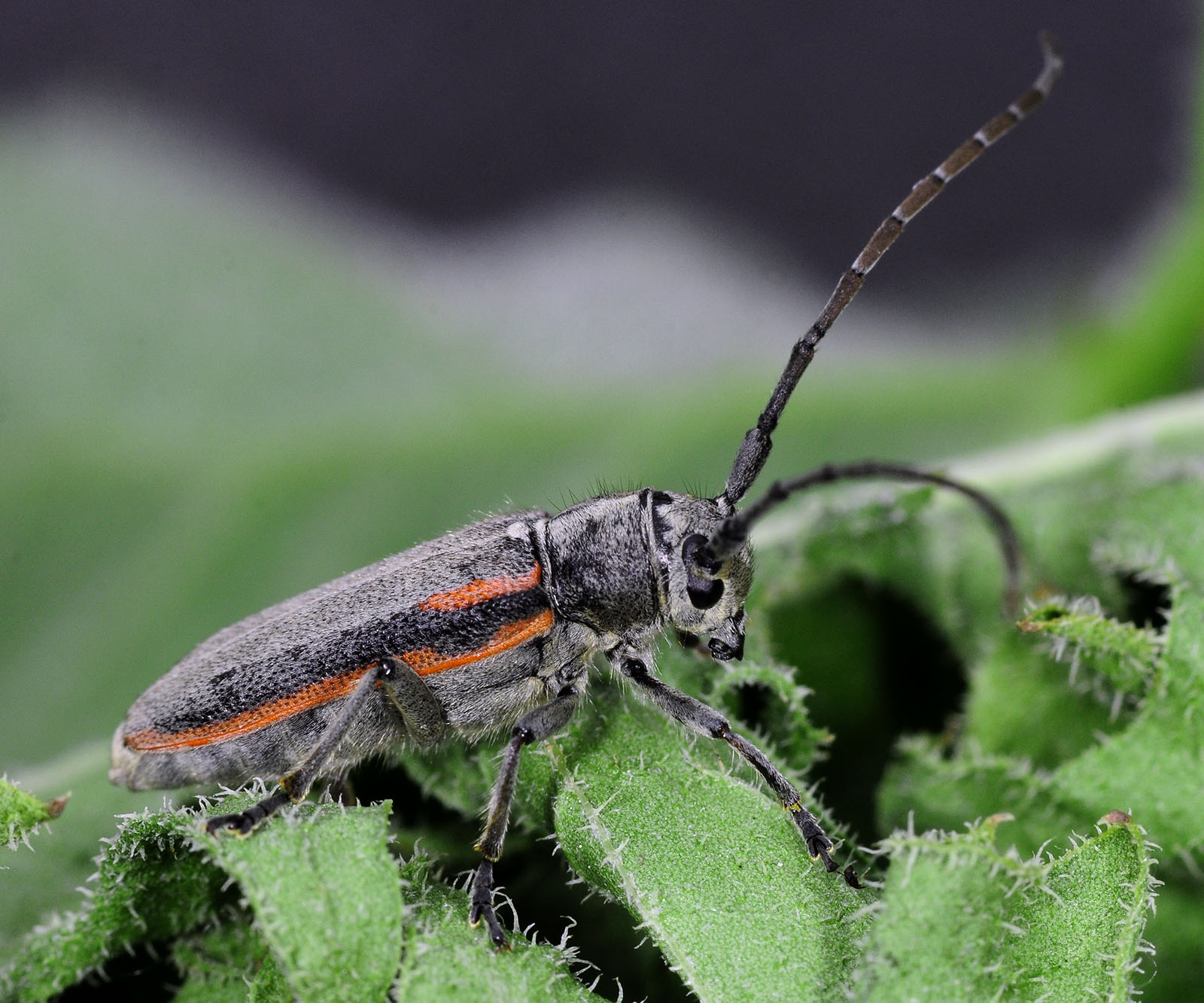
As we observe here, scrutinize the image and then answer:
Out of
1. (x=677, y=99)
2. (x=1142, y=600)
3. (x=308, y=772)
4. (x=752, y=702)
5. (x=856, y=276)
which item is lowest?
(x=308, y=772)

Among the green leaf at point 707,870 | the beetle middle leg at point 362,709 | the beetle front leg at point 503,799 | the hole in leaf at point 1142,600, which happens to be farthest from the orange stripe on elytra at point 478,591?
the hole in leaf at point 1142,600

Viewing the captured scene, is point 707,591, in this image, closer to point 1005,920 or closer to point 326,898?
point 1005,920

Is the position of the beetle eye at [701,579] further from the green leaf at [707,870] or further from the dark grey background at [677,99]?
the dark grey background at [677,99]

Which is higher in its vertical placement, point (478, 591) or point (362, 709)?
point (478, 591)

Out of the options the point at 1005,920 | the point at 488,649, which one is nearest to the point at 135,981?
the point at 488,649

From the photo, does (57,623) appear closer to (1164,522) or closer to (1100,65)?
(1164,522)

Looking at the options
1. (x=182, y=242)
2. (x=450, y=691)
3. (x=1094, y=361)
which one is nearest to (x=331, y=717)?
(x=450, y=691)
